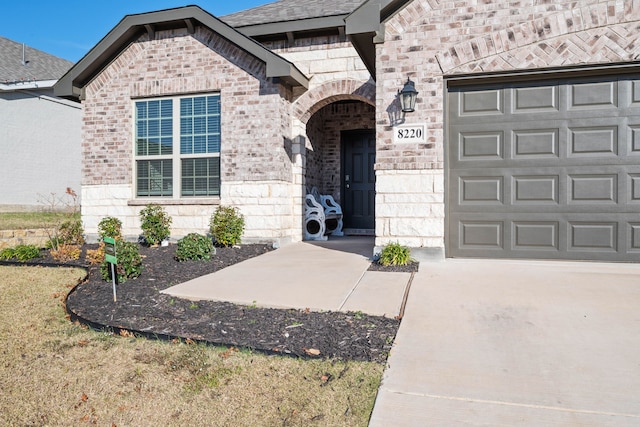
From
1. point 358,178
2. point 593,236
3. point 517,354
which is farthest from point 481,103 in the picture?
point 358,178

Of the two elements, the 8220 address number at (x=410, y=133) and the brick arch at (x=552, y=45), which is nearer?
the brick arch at (x=552, y=45)

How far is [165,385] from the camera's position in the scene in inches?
108

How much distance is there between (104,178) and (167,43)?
11.0 feet

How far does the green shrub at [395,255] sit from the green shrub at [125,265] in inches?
129

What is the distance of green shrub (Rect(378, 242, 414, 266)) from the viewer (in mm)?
5984

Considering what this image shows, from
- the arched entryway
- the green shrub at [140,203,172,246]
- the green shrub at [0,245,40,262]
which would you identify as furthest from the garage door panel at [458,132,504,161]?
the green shrub at [0,245,40,262]

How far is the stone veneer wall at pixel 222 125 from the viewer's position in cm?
893

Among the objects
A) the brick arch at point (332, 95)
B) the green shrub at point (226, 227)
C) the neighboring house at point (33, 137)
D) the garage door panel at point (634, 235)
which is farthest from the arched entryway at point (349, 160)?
the neighboring house at point (33, 137)

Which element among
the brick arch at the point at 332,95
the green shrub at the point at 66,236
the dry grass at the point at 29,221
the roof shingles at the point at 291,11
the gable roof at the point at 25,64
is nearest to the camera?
the green shrub at the point at 66,236

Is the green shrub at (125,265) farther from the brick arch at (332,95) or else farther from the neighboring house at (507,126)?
the brick arch at (332,95)

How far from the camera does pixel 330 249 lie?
27.2 ft

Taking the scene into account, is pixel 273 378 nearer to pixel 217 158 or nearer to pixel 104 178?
pixel 217 158

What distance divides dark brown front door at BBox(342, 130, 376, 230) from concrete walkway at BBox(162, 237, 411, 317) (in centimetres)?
461

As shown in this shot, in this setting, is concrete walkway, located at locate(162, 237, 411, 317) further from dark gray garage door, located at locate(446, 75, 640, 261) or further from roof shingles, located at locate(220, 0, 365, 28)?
roof shingles, located at locate(220, 0, 365, 28)
